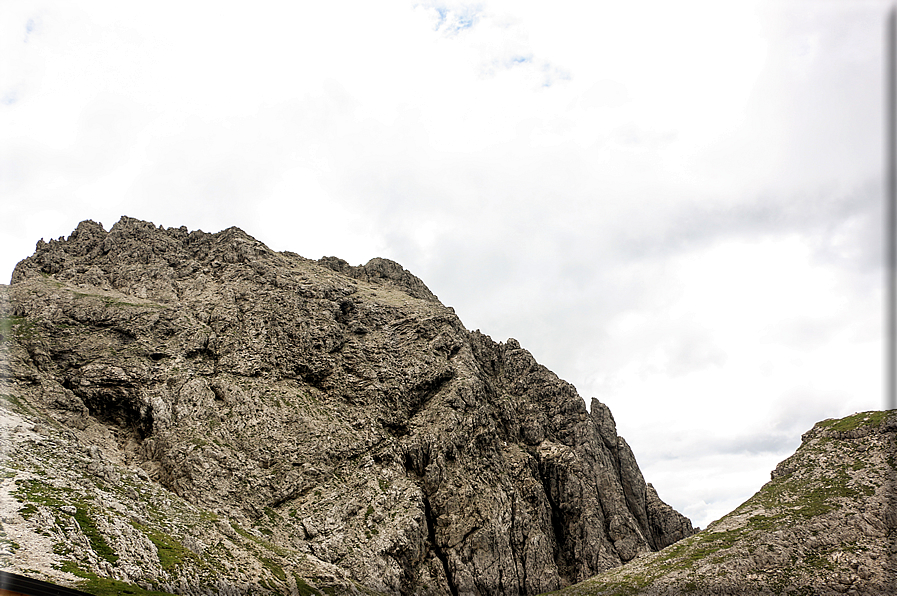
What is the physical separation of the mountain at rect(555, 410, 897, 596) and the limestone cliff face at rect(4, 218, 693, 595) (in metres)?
20.6

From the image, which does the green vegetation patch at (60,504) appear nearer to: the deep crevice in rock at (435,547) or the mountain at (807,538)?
the deep crevice in rock at (435,547)

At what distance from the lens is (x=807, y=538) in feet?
324

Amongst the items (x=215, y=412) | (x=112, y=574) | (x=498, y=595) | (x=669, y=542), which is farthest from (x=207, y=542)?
(x=669, y=542)

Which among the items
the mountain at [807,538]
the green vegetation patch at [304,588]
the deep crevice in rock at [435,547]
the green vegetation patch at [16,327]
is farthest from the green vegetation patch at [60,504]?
the mountain at [807,538]

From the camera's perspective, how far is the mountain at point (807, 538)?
300 feet

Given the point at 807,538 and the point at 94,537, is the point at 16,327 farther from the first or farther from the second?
the point at 807,538

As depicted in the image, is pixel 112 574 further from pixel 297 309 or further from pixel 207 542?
pixel 297 309

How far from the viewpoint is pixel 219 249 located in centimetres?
15562

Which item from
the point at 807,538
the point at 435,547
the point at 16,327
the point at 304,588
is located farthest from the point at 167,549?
the point at 807,538

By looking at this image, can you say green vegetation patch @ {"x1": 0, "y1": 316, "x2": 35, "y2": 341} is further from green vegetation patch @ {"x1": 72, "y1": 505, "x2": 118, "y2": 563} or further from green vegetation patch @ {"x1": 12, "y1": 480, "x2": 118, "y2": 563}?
green vegetation patch @ {"x1": 72, "y1": 505, "x2": 118, "y2": 563}

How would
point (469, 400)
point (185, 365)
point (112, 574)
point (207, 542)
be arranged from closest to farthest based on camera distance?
1. point (112, 574)
2. point (207, 542)
3. point (185, 365)
4. point (469, 400)

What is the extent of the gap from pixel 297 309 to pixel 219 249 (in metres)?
36.5

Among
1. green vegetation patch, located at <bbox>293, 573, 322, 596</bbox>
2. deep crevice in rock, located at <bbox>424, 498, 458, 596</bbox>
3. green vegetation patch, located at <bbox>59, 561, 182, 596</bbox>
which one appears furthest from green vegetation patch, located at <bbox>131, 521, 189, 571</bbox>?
deep crevice in rock, located at <bbox>424, 498, 458, 596</bbox>

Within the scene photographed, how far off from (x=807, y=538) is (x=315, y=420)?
3801 inches
